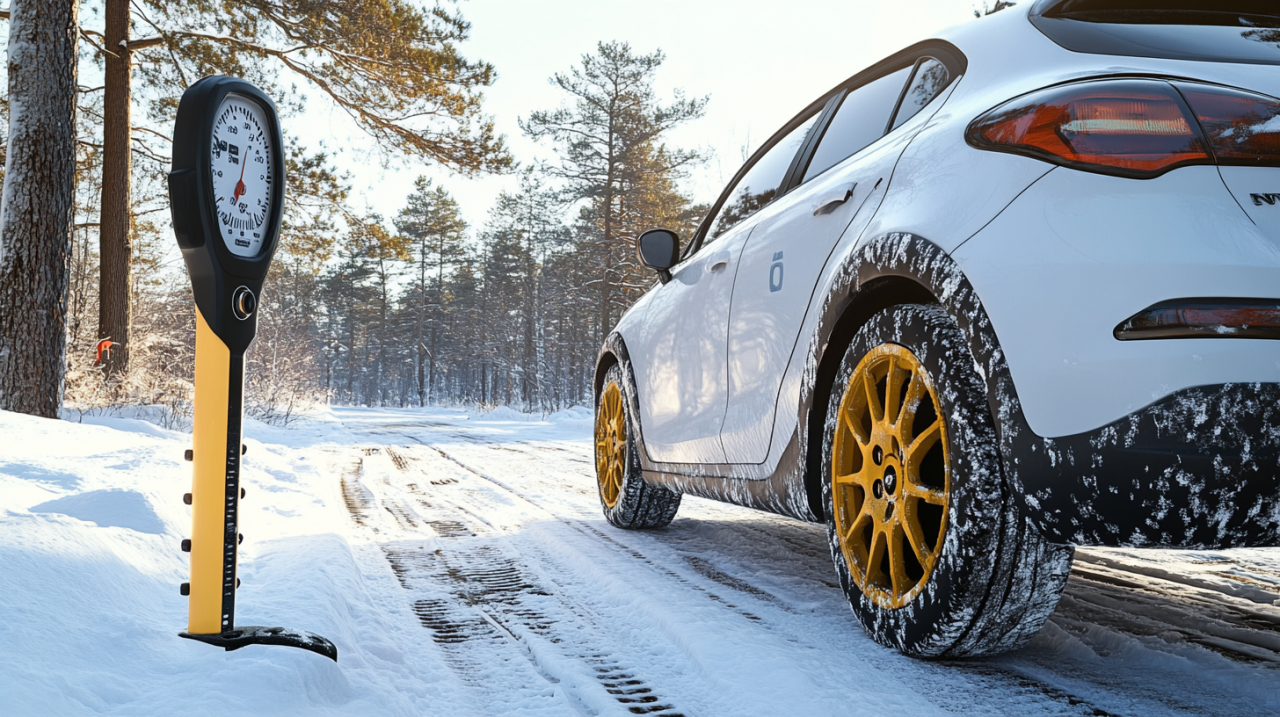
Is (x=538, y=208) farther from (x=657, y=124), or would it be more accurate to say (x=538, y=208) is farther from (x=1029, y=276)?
(x=1029, y=276)

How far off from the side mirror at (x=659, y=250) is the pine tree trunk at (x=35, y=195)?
231 inches

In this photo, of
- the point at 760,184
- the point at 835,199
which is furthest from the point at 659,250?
the point at 835,199

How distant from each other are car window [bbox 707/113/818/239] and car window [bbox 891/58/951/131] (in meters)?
0.73

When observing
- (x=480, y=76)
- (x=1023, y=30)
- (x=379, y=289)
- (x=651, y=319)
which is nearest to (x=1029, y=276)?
(x=1023, y=30)

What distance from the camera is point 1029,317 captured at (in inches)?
62.5

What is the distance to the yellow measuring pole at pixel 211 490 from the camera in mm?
1722

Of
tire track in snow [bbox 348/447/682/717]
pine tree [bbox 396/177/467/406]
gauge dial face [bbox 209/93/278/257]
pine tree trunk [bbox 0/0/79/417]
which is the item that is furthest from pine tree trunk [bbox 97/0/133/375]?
pine tree [bbox 396/177/467/406]

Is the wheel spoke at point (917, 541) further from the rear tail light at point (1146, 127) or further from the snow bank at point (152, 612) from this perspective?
the snow bank at point (152, 612)

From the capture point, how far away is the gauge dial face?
1.74 metres

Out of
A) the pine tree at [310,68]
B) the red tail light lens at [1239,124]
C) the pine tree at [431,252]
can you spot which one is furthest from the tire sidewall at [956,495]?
the pine tree at [431,252]

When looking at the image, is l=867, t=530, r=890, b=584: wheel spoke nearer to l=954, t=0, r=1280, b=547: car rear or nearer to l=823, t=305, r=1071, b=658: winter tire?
l=823, t=305, r=1071, b=658: winter tire

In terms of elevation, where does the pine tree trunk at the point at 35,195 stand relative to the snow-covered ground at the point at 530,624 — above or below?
above

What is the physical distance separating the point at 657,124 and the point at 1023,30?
2584 centimetres

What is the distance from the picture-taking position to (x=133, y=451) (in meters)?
4.29
